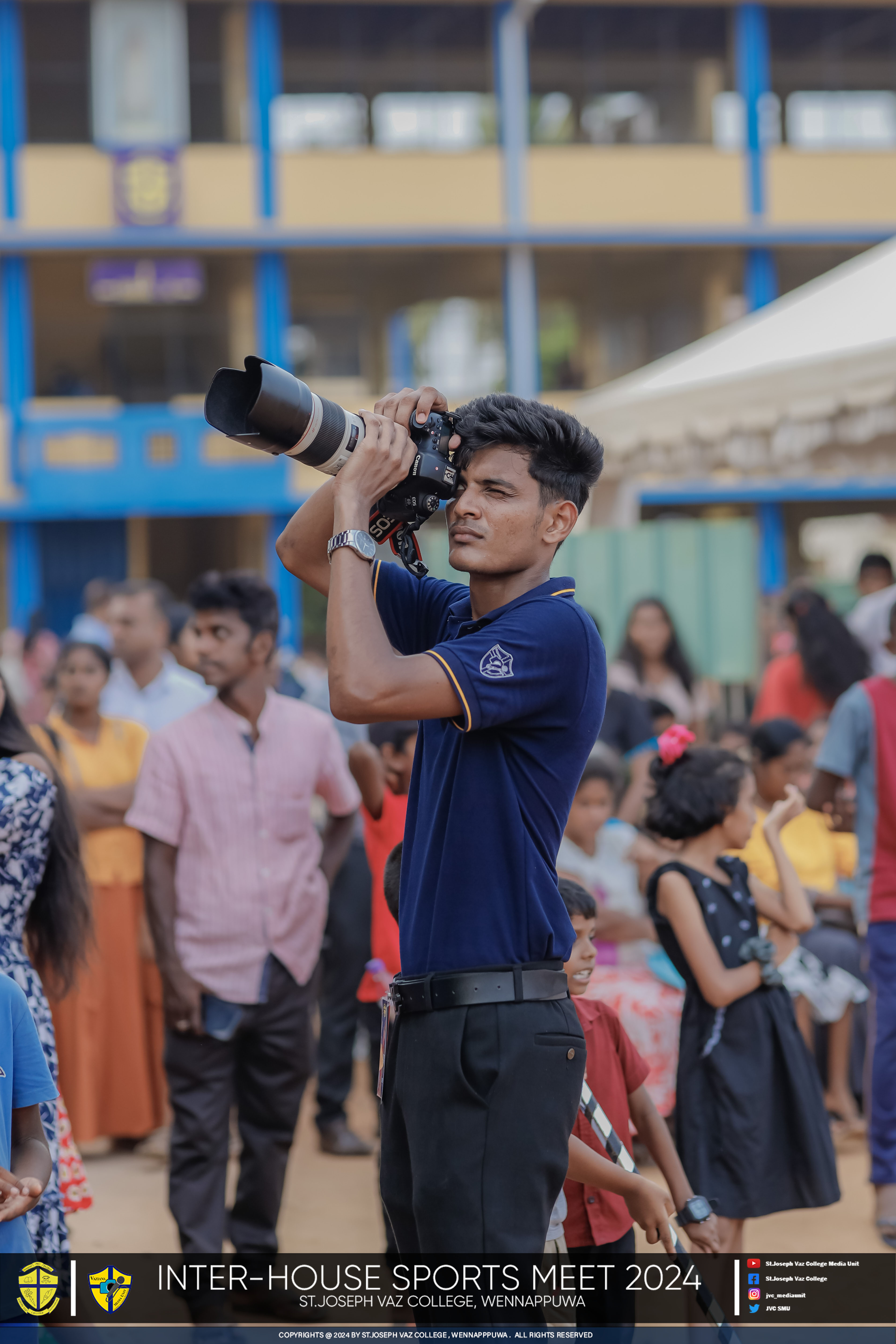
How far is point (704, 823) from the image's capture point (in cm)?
384

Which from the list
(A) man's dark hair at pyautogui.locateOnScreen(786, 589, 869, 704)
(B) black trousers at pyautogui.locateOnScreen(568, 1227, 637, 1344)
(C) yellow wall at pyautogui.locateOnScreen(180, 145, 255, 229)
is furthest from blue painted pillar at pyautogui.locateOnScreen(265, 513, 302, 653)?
(B) black trousers at pyautogui.locateOnScreen(568, 1227, 637, 1344)

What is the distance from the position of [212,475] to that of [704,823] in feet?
53.9

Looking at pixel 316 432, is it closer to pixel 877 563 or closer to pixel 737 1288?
pixel 737 1288

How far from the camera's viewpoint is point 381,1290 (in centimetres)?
412

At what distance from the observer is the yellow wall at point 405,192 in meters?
19.9

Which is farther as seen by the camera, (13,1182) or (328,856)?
(328,856)

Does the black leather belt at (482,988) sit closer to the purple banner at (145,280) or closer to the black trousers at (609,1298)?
the black trousers at (609,1298)

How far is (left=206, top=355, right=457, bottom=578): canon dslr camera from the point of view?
2336 mm

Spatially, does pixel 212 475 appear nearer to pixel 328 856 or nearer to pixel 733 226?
pixel 733 226

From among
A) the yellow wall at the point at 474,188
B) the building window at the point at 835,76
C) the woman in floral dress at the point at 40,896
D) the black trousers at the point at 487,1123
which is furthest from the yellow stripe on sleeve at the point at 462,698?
the building window at the point at 835,76

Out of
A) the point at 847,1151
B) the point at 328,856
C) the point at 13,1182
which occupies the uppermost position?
the point at 328,856

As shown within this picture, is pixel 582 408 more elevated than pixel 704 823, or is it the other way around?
pixel 582 408

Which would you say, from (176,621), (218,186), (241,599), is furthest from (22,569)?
(241,599)

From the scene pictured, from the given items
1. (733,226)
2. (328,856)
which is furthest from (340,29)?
(328,856)
